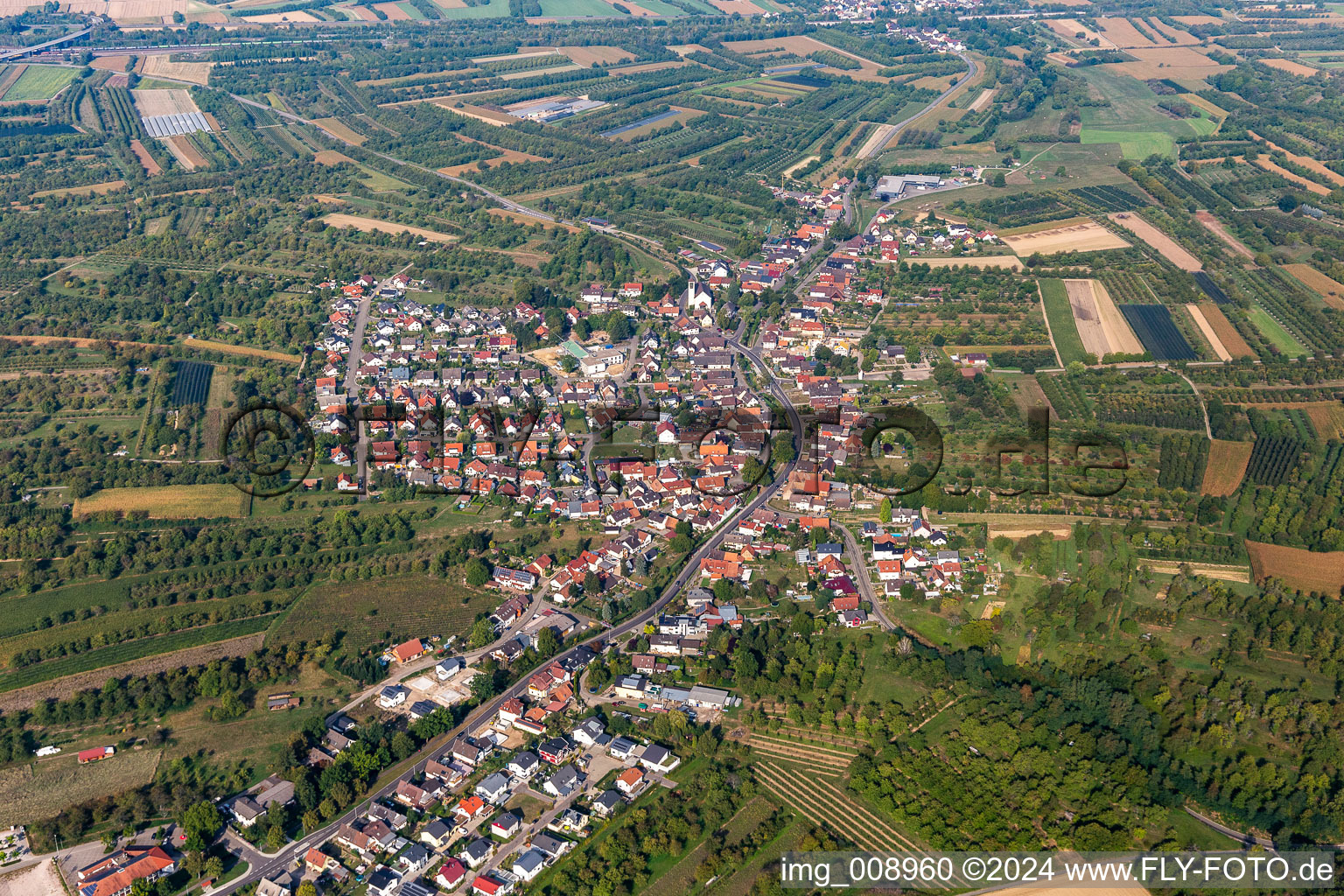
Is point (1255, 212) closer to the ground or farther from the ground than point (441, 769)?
farther from the ground

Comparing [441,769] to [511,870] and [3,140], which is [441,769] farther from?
[3,140]

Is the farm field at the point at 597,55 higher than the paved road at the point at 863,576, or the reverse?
the farm field at the point at 597,55

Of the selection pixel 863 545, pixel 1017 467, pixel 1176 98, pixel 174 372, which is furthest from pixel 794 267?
pixel 1176 98

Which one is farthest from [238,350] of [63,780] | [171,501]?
[63,780]

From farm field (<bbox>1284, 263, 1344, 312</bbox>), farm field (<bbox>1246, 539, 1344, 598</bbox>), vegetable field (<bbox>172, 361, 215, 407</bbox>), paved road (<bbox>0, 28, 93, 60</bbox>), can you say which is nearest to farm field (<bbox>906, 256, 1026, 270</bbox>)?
farm field (<bbox>1284, 263, 1344, 312</bbox>)

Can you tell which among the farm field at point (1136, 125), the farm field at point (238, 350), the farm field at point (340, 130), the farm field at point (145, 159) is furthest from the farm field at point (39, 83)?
the farm field at point (1136, 125)

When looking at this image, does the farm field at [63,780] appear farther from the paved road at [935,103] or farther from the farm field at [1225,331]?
the paved road at [935,103]
